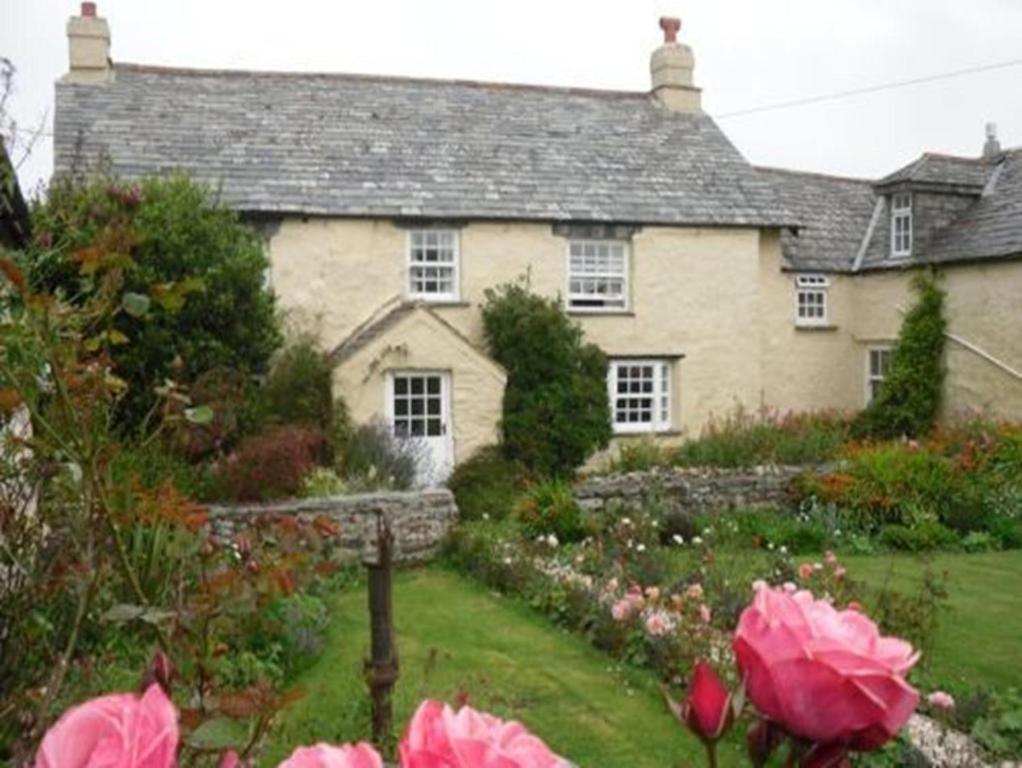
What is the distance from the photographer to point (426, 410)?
18.1m

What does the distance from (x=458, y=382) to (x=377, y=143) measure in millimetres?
5567

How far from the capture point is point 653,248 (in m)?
20.8

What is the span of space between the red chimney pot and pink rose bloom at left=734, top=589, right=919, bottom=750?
942 inches

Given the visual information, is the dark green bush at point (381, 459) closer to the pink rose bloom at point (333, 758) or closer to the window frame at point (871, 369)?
the window frame at point (871, 369)

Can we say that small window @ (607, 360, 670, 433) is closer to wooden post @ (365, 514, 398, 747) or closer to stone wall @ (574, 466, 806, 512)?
stone wall @ (574, 466, 806, 512)

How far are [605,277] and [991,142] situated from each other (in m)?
16.2

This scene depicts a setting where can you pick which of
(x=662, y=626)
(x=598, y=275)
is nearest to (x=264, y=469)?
(x=662, y=626)

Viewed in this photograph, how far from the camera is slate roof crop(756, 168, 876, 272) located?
23.9 meters

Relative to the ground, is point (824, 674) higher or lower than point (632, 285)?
lower

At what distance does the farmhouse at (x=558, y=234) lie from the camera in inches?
731

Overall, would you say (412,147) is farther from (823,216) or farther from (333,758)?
(333,758)

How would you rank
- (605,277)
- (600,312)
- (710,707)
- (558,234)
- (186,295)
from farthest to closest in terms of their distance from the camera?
(605,277)
(600,312)
(558,234)
(186,295)
(710,707)

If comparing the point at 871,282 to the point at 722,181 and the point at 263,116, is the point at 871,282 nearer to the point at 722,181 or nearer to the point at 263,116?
the point at 722,181

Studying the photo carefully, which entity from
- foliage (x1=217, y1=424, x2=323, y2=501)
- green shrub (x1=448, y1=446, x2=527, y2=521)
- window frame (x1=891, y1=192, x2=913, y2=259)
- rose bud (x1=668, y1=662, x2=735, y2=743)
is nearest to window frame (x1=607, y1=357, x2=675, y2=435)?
green shrub (x1=448, y1=446, x2=527, y2=521)
